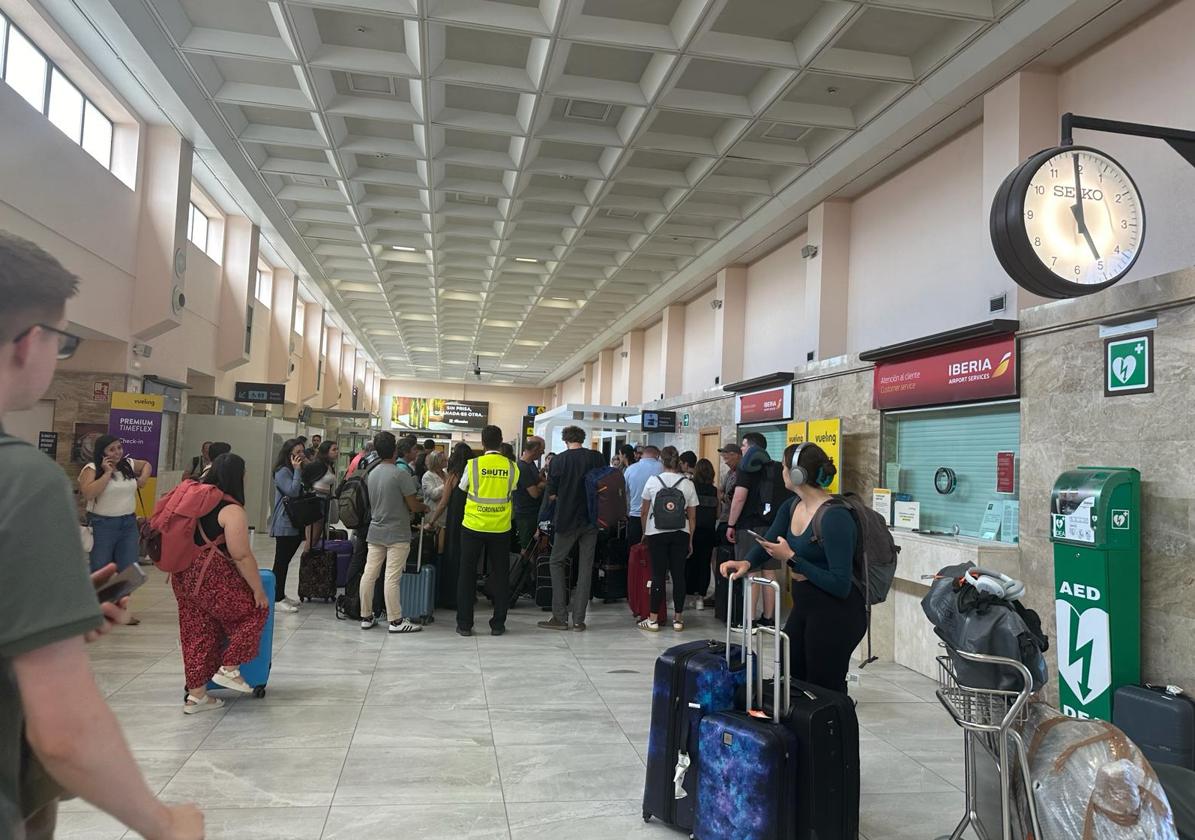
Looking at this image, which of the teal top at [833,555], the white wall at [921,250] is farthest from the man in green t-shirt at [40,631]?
the white wall at [921,250]

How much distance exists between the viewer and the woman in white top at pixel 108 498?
601 centimetres

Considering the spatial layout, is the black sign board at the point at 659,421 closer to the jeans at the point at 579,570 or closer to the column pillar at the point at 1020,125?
the jeans at the point at 579,570

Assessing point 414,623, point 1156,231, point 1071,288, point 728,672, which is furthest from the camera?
point 414,623

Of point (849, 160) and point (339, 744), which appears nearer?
point (339, 744)

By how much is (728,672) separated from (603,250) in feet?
35.1

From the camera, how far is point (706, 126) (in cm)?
866

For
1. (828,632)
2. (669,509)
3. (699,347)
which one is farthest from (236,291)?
(828,632)

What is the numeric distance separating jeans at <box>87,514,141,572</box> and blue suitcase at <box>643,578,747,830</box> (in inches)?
192

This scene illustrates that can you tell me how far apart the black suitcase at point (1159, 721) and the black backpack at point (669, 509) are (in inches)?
137

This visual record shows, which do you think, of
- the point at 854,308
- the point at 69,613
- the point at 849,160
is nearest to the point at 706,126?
the point at 849,160

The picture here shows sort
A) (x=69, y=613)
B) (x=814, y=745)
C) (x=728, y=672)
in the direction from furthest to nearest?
(x=728, y=672)
(x=814, y=745)
(x=69, y=613)

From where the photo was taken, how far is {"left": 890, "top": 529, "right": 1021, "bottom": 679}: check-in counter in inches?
212

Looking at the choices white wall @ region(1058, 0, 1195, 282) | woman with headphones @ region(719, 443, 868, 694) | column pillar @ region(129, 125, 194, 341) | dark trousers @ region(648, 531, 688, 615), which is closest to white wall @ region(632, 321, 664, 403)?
column pillar @ region(129, 125, 194, 341)

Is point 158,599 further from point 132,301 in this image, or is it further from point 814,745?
point 814,745
